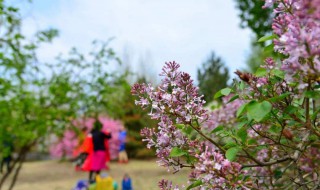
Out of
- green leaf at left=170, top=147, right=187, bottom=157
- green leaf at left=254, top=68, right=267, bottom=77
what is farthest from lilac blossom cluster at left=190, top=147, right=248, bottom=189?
green leaf at left=254, top=68, right=267, bottom=77

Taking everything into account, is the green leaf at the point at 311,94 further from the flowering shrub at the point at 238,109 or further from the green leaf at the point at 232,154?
the green leaf at the point at 232,154

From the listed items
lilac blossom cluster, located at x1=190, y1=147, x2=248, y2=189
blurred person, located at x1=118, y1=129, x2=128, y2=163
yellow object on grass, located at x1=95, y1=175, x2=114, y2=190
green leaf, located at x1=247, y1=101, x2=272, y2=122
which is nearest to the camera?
green leaf, located at x1=247, y1=101, x2=272, y2=122

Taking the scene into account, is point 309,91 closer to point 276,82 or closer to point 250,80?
point 250,80

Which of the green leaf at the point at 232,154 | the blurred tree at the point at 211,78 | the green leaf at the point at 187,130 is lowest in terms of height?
the green leaf at the point at 232,154

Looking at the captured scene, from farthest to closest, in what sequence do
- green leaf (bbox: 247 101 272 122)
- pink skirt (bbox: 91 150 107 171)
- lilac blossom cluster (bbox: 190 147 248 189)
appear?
1. pink skirt (bbox: 91 150 107 171)
2. lilac blossom cluster (bbox: 190 147 248 189)
3. green leaf (bbox: 247 101 272 122)

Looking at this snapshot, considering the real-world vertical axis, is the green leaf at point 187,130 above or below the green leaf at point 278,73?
below

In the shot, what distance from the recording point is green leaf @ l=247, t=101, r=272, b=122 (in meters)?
1.48

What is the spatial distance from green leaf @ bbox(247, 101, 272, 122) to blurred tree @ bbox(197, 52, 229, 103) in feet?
21.9

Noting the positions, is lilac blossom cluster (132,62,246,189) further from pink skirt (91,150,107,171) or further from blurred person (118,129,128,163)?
blurred person (118,129,128,163)

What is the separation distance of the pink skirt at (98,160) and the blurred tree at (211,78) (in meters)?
3.63

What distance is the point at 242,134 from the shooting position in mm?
2080

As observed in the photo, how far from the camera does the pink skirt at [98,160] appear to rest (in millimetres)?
11805

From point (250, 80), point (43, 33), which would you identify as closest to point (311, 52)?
point (250, 80)

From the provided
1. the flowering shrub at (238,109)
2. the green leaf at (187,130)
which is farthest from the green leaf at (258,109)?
the green leaf at (187,130)
